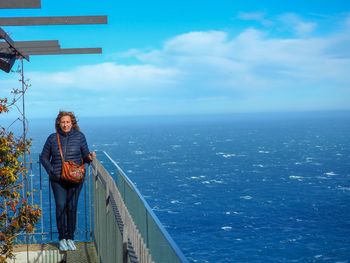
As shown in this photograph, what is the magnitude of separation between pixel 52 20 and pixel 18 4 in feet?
2.18

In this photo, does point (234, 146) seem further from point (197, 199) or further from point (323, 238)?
point (323, 238)

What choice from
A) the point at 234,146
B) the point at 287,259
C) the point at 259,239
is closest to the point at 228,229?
the point at 259,239

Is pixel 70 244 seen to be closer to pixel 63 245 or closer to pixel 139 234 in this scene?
pixel 63 245

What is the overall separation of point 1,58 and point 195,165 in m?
106

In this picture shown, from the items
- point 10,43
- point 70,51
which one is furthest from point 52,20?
point 70,51

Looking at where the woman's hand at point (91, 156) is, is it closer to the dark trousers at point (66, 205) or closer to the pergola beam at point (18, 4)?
the dark trousers at point (66, 205)

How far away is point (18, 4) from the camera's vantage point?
382 centimetres

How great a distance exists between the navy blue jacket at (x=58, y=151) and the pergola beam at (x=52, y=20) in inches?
62.6

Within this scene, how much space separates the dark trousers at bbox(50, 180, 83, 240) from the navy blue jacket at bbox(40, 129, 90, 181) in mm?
173

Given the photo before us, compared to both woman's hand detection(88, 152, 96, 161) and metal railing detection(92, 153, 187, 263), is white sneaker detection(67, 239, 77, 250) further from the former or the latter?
metal railing detection(92, 153, 187, 263)

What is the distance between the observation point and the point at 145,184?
82750 millimetres

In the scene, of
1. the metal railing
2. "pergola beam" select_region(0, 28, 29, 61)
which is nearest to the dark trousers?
the metal railing

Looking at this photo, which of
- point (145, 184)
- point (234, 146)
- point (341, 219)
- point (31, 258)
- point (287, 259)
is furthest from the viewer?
point (234, 146)

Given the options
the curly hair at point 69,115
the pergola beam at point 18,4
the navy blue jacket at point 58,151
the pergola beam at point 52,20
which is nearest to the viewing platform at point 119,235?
Result: the navy blue jacket at point 58,151
